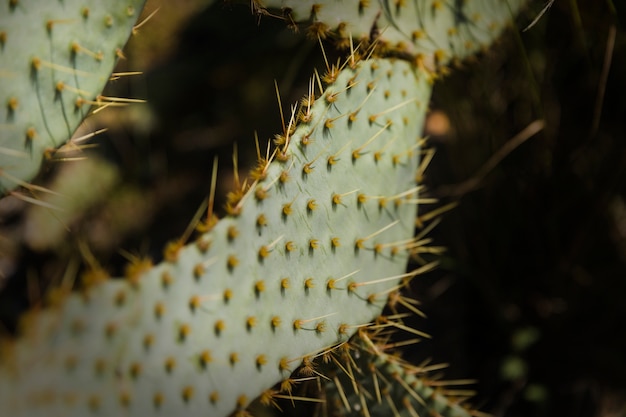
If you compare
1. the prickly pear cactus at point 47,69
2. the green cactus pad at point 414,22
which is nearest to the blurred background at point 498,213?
the green cactus pad at point 414,22

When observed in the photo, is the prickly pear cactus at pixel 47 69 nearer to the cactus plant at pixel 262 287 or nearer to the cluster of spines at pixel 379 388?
the cactus plant at pixel 262 287

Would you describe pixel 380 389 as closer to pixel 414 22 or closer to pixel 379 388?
pixel 379 388

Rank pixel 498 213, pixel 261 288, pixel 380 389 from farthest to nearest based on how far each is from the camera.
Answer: pixel 498 213
pixel 380 389
pixel 261 288

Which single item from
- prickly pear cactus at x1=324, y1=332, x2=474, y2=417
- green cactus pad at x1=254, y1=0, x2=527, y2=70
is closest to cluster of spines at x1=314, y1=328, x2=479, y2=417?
prickly pear cactus at x1=324, y1=332, x2=474, y2=417

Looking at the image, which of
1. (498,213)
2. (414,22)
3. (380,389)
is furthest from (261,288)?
(498,213)

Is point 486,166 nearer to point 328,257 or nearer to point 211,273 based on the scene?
point 328,257

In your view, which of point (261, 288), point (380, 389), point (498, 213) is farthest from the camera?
point (498, 213)

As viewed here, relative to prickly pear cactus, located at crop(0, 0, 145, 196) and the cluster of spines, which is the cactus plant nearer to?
the cluster of spines
